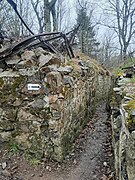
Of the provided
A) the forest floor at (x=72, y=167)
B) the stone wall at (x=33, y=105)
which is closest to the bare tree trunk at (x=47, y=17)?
the stone wall at (x=33, y=105)

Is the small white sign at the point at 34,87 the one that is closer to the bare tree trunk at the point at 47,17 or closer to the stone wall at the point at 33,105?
the stone wall at the point at 33,105

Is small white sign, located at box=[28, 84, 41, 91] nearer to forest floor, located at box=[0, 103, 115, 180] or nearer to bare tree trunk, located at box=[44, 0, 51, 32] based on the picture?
forest floor, located at box=[0, 103, 115, 180]

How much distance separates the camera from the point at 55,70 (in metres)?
4.31

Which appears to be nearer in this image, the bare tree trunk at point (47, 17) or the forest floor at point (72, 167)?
the forest floor at point (72, 167)

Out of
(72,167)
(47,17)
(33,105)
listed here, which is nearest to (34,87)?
(33,105)

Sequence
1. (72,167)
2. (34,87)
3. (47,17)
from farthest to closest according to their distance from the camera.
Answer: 1. (47,17)
2. (72,167)
3. (34,87)

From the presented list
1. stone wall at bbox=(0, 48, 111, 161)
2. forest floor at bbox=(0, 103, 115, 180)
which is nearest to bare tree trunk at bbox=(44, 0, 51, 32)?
stone wall at bbox=(0, 48, 111, 161)

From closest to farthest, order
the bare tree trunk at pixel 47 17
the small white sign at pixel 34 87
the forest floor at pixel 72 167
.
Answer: the forest floor at pixel 72 167
the small white sign at pixel 34 87
the bare tree trunk at pixel 47 17

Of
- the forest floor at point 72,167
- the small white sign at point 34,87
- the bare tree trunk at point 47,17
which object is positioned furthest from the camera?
the bare tree trunk at point 47,17

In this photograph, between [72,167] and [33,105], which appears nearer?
[33,105]

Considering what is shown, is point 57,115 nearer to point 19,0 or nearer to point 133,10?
point 19,0

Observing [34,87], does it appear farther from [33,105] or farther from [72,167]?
[72,167]

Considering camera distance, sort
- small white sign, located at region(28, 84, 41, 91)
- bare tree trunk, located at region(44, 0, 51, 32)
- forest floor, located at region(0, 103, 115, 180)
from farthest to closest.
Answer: bare tree trunk, located at region(44, 0, 51, 32), small white sign, located at region(28, 84, 41, 91), forest floor, located at region(0, 103, 115, 180)

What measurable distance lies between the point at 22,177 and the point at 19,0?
13957 millimetres
